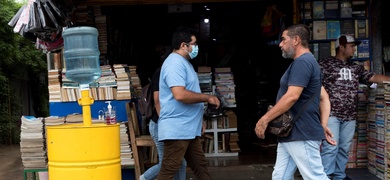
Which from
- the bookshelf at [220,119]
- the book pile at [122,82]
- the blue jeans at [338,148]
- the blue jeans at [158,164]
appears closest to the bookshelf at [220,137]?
the bookshelf at [220,119]

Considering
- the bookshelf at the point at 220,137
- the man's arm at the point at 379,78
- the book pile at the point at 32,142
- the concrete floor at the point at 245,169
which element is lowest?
the concrete floor at the point at 245,169

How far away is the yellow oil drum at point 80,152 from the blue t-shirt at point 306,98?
1513 millimetres

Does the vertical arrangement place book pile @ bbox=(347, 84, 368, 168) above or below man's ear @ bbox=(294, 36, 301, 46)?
below

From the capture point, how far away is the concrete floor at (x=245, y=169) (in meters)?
6.28

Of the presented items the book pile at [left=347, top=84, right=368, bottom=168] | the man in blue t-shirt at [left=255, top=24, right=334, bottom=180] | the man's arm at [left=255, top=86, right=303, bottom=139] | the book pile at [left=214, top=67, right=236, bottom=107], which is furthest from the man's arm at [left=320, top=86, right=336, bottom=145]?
the book pile at [left=214, top=67, right=236, bottom=107]

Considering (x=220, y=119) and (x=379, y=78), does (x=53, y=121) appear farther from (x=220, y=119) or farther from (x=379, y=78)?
(x=379, y=78)

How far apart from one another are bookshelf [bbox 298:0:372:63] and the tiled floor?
168cm

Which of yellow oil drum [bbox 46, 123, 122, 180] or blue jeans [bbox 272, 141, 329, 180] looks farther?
blue jeans [bbox 272, 141, 329, 180]

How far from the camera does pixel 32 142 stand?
213 inches

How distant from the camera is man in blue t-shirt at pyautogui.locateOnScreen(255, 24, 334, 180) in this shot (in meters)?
3.75

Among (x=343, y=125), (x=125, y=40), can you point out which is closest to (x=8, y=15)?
(x=125, y=40)

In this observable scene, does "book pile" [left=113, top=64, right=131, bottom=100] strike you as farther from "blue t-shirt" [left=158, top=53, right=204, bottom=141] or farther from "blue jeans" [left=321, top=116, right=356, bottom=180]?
"blue jeans" [left=321, top=116, right=356, bottom=180]

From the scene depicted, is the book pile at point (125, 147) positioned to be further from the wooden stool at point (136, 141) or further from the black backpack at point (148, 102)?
Answer: the black backpack at point (148, 102)

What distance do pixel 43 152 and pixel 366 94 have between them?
4215 mm
